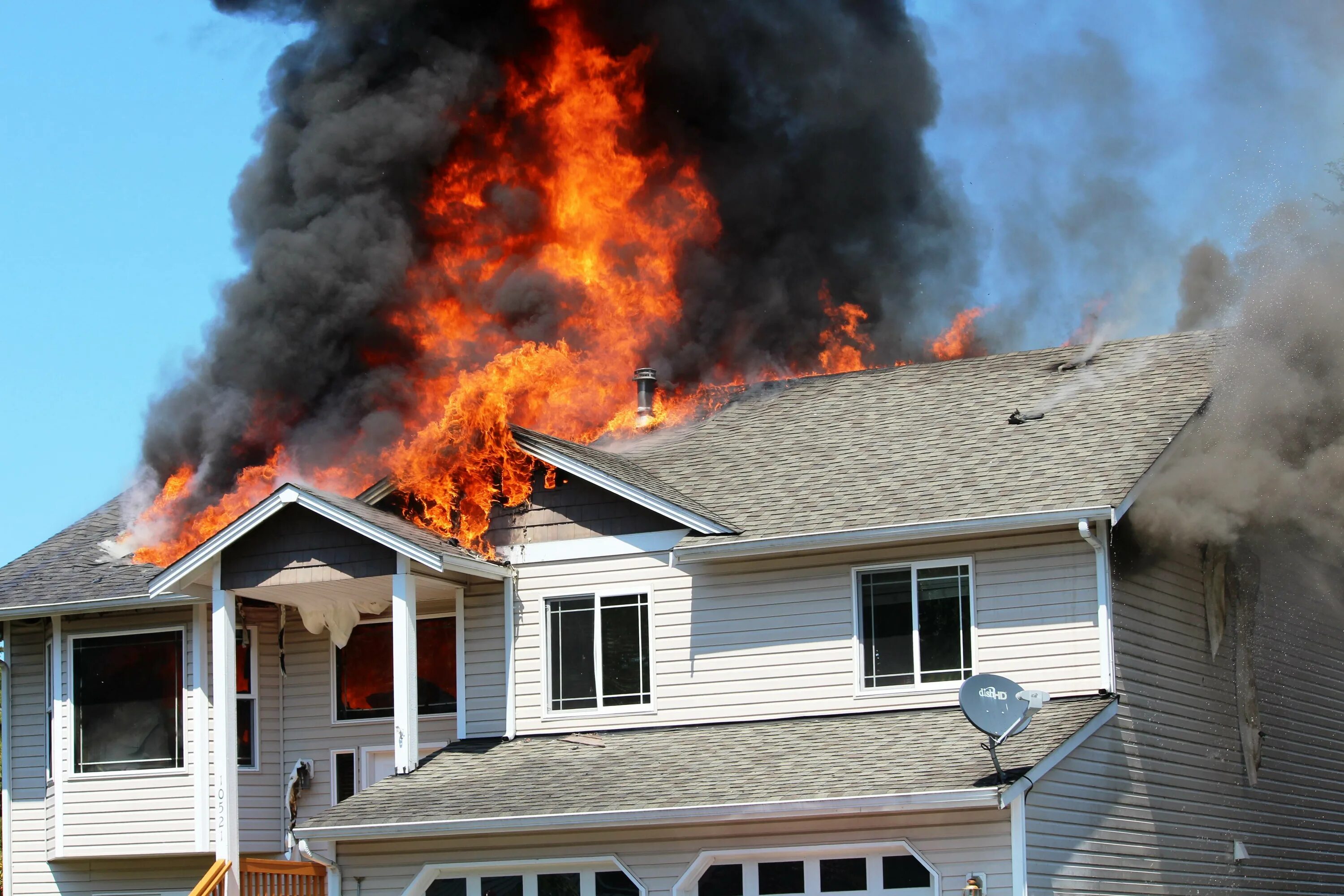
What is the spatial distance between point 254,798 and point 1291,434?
40.2 feet

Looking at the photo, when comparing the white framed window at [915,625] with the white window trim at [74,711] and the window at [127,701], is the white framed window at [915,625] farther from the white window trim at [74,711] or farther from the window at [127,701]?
the window at [127,701]

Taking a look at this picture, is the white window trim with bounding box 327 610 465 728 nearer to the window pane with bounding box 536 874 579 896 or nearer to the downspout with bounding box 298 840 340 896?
the downspout with bounding box 298 840 340 896

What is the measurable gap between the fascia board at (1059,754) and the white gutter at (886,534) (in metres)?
1.82

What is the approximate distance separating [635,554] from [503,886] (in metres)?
3.88

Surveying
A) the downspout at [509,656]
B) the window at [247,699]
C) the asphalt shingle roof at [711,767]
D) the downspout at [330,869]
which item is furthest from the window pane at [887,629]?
the window at [247,699]

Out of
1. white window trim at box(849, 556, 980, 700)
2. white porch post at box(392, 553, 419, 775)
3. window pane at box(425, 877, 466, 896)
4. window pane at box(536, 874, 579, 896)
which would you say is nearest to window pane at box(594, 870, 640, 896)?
window pane at box(536, 874, 579, 896)

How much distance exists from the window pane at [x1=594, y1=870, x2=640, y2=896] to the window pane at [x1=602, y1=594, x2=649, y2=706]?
2.40 meters

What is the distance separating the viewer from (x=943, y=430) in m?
19.5

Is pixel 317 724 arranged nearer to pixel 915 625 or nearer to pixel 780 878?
pixel 780 878

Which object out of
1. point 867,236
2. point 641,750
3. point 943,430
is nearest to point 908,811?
point 641,750

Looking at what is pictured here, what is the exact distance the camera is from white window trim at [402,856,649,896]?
16.0 m

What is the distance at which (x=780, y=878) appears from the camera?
1546cm

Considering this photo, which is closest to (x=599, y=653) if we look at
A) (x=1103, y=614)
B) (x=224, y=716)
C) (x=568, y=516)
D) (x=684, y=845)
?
(x=568, y=516)

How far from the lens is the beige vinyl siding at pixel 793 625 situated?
53.6 feet
